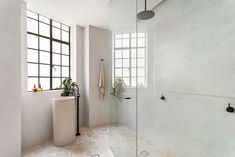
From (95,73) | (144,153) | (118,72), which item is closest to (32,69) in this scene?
(95,73)

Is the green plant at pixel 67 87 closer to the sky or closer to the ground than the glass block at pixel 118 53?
closer to the ground

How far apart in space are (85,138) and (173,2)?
274 centimetres

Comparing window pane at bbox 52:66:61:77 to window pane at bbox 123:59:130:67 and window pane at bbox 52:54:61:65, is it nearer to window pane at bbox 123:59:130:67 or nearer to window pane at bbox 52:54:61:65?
window pane at bbox 52:54:61:65

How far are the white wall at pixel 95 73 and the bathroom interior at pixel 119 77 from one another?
2 cm

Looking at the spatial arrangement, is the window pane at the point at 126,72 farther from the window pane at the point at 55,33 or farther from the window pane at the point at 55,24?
the window pane at the point at 55,24

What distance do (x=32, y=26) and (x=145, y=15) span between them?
205 centimetres

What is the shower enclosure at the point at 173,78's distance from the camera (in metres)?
1.42

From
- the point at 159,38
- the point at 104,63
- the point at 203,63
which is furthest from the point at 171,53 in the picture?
the point at 104,63

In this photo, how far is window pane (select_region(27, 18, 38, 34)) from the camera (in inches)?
97.3

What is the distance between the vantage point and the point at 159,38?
2.21m

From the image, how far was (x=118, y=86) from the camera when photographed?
2.78 m

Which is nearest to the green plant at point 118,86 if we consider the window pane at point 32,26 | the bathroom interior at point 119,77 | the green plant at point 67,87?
the bathroom interior at point 119,77

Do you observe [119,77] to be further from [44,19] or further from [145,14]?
[44,19]

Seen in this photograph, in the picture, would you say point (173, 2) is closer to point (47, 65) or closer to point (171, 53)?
point (171, 53)
